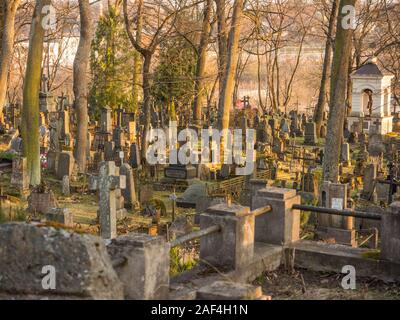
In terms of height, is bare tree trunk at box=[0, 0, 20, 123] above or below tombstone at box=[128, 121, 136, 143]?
above

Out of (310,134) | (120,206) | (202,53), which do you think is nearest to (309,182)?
(120,206)

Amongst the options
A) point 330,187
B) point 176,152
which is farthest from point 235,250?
point 176,152

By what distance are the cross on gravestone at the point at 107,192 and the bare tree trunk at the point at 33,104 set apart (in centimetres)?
624

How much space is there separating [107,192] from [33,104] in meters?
6.82

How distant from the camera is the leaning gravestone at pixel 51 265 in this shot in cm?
479

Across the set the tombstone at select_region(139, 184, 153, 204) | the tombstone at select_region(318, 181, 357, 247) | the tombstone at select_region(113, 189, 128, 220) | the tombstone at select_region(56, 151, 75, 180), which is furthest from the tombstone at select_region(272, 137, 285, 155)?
the tombstone at select_region(318, 181, 357, 247)

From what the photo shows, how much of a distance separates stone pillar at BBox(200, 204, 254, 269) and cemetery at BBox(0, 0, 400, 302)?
0.01m

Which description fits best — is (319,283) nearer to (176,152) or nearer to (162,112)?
(176,152)

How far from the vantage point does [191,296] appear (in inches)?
245

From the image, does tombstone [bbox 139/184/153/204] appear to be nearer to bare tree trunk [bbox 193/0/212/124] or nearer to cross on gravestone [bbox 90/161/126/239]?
cross on gravestone [bbox 90/161/126/239]

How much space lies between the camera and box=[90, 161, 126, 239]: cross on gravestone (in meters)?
12.7

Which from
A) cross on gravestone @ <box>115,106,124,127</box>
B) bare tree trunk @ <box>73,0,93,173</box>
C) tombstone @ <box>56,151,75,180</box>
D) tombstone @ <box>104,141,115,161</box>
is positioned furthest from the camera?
cross on gravestone @ <box>115,106,124,127</box>

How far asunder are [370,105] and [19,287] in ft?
106

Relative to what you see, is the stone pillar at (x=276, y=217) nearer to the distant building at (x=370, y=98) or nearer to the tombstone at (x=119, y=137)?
the tombstone at (x=119, y=137)
